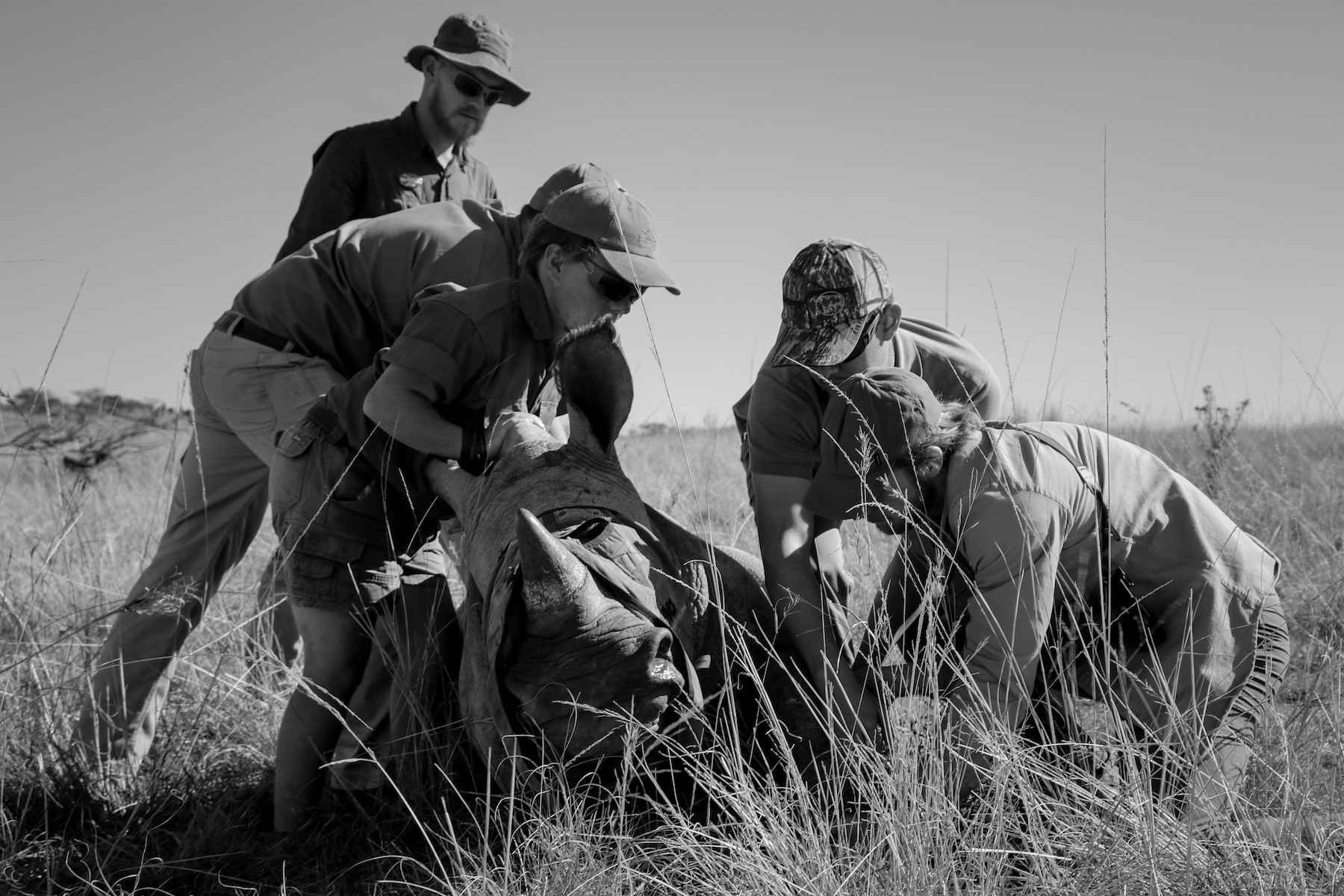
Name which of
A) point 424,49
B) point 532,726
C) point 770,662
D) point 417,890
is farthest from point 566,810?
point 424,49

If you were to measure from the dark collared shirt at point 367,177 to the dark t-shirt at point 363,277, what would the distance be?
0.61m

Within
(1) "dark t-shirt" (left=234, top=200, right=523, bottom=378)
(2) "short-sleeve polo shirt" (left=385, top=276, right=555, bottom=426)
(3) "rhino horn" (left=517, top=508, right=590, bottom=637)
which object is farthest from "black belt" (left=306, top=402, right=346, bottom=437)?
(3) "rhino horn" (left=517, top=508, right=590, bottom=637)

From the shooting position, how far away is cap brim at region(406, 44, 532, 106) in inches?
178

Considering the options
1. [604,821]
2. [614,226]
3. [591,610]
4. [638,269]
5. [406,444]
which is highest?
[614,226]

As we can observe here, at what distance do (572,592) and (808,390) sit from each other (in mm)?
1540

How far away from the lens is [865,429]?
109 inches

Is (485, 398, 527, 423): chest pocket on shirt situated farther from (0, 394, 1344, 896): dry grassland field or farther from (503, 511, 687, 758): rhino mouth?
(503, 511, 687, 758): rhino mouth

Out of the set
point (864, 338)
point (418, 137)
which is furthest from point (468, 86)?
point (864, 338)

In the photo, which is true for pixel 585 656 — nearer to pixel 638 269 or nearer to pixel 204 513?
pixel 638 269

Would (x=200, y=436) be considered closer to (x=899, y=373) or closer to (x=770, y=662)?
(x=770, y=662)

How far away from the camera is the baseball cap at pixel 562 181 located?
13.3ft

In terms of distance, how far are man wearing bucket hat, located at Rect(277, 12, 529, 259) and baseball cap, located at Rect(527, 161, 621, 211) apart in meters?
0.75

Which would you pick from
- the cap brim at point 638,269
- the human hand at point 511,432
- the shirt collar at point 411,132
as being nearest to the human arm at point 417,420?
the human hand at point 511,432

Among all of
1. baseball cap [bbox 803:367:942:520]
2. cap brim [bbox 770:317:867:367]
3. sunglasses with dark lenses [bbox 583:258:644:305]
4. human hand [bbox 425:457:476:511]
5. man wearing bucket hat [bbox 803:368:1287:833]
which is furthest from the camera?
cap brim [bbox 770:317:867:367]
